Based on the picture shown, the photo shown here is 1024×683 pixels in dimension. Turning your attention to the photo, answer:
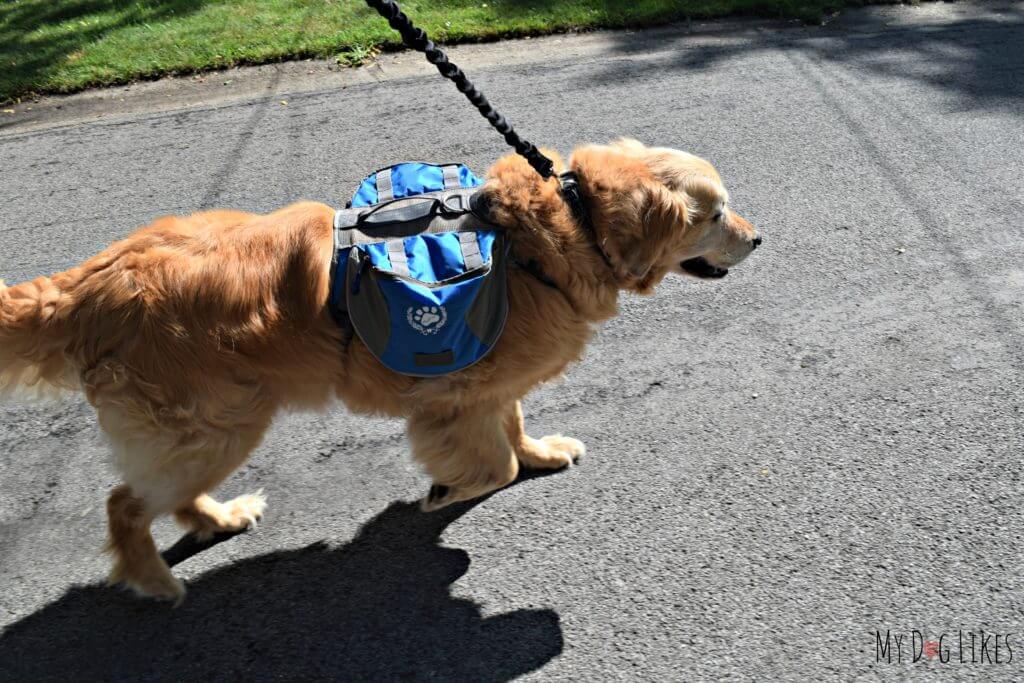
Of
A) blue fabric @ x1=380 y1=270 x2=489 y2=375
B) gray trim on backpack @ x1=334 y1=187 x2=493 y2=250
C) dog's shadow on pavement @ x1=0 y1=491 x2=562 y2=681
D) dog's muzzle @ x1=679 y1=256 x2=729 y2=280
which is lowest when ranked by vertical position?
dog's shadow on pavement @ x1=0 y1=491 x2=562 y2=681

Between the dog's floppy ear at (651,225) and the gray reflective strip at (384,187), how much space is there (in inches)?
33.9

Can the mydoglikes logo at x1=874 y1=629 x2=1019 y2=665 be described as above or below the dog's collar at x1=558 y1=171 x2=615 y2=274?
below

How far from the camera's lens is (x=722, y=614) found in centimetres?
296

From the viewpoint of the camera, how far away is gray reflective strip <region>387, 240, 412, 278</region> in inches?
107

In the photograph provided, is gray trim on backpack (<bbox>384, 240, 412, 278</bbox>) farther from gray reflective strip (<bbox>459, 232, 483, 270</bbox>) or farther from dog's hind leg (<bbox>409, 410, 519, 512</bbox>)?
dog's hind leg (<bbox>409, 410, 519, 512</bbox>)

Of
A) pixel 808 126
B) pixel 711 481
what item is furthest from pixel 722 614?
pixel 808 126

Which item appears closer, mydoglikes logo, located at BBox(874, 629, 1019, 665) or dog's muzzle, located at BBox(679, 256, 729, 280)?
mydoglikes logo, located at BBox(874, 629, 1019, 665)

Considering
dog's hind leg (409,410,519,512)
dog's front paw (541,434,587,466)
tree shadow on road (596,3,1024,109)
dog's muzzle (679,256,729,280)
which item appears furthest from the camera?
tree shadow on road (596,3,1024,109)

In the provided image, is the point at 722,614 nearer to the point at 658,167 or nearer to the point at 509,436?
the point at 509,436

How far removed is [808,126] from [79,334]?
17.0 ft

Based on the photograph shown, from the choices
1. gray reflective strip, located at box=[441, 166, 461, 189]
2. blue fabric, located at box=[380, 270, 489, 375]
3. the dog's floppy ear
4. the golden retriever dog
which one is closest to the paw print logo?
blue fabric, located at box=[380, 270, 489, 375]

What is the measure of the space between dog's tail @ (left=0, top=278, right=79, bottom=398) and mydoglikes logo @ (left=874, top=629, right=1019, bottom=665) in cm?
291

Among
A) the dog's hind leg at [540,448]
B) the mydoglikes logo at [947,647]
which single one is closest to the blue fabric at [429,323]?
the dog's hind leg at [540,448]

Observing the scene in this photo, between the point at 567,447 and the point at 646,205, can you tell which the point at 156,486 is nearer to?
the point at 567,447
